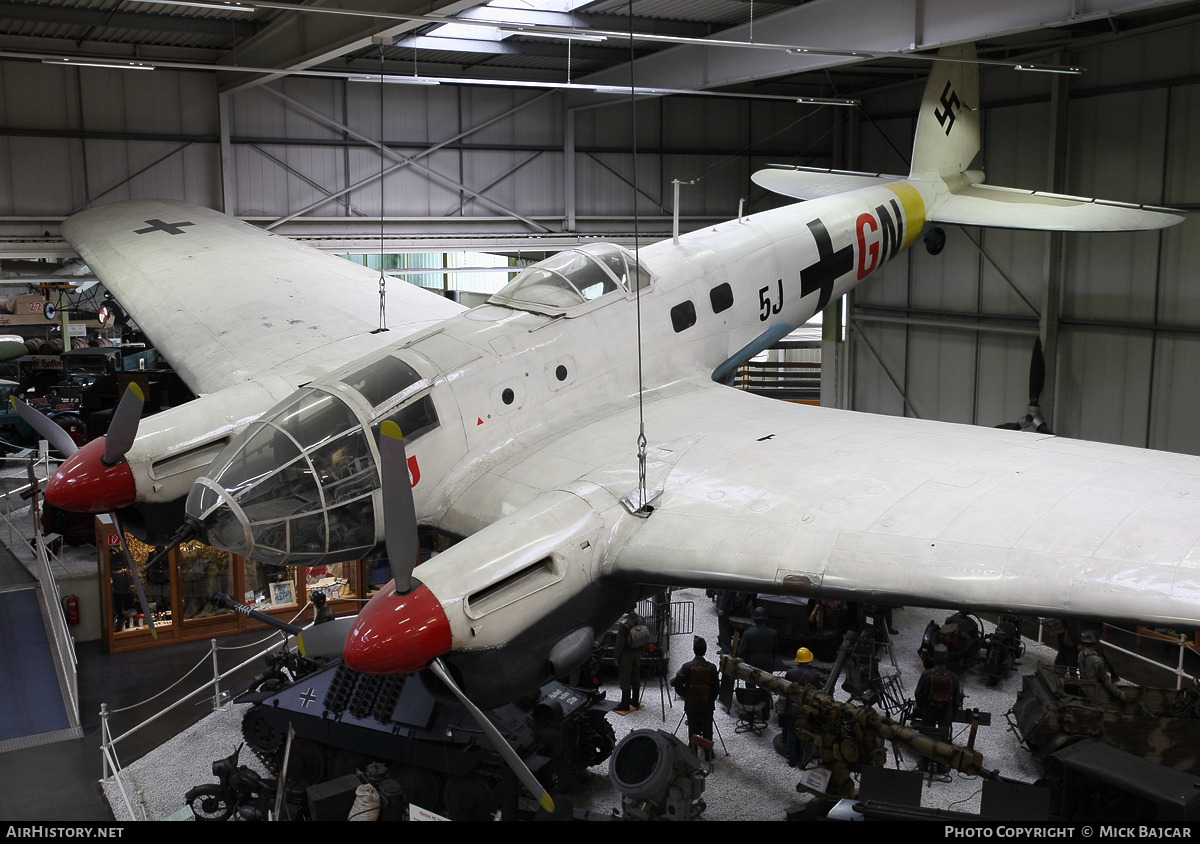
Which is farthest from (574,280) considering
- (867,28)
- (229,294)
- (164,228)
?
(164,228)

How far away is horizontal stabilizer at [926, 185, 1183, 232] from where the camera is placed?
13.0 m

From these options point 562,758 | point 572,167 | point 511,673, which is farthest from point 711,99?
point 511,673

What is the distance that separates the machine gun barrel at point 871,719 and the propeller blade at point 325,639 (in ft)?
17.2

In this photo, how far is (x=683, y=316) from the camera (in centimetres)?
1140

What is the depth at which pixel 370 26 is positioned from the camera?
12.7 m

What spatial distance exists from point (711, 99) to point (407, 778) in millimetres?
21165

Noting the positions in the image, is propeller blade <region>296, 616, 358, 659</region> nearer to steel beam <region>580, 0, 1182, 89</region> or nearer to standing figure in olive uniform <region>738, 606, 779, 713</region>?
standing figure in olive uniform <region>738, 606, 779, 713</region>

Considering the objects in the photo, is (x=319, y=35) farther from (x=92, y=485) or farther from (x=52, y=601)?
(x=52, y=601)

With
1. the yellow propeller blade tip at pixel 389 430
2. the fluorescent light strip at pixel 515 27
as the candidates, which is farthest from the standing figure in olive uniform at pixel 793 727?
the fluorescent light strip at pixel 515 27

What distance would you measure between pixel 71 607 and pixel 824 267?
42.5ft

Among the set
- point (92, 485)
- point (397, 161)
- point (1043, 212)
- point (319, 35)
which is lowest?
point (92, 485)

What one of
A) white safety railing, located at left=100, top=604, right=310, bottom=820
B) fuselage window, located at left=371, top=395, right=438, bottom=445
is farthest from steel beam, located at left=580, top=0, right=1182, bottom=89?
white safety railing, located at left=100, top=604, right=310, bottom=820

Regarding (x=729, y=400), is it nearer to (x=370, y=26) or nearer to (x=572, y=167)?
(x=370, y=26)

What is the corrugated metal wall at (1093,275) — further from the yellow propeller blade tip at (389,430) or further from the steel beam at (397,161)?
the yellow propeller blade tip at (389,430)
